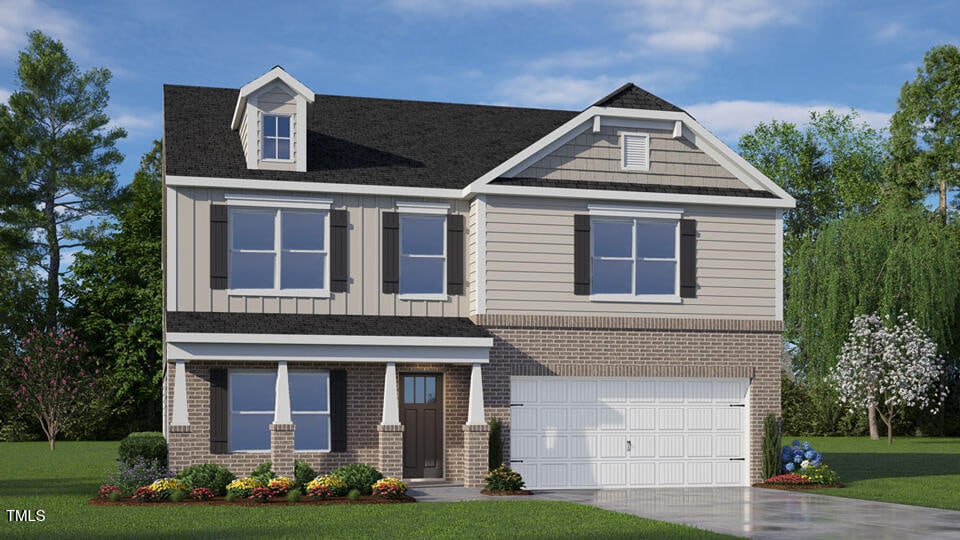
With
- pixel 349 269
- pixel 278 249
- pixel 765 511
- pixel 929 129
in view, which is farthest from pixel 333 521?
pixel 929 129

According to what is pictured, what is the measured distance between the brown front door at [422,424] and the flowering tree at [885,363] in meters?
25.8

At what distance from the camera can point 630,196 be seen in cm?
2588

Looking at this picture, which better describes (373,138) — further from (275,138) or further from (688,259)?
(688,259)

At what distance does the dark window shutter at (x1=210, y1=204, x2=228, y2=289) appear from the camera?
79.7ft

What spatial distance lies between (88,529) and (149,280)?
35511mm

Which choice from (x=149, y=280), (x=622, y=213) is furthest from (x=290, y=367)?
(x=149, y=280)

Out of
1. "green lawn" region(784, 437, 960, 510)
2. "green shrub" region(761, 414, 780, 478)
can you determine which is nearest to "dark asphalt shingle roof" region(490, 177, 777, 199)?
"green shrub" region(761, 414, 780, 478)

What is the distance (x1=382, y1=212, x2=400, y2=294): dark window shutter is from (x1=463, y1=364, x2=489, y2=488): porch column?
8.45 feet

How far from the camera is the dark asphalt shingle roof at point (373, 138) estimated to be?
2533 cm

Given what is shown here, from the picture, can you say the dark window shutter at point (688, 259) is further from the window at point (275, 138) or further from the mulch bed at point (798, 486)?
the window at point (275, 138)

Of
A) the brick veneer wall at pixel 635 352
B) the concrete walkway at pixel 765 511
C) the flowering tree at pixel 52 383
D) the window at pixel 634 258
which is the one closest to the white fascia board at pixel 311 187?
the brick veneer wall at pixel 635 352

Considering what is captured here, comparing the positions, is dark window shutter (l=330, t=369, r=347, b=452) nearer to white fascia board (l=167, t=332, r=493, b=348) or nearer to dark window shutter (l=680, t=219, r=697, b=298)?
white fascia board (l=167, t=332, r=493, b=348)

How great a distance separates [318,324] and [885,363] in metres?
30.0

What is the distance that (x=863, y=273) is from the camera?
47.8 m
